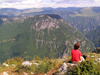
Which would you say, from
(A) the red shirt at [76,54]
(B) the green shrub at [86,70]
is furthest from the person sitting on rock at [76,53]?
(B) the green shrub at [86,70]

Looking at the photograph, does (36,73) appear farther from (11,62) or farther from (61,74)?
(11,62)

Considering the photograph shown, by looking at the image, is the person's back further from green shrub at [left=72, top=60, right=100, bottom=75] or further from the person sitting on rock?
green shrub at [left=72, top=60, right=100, bottom=75]

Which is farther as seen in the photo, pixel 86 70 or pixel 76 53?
pixel 76 53

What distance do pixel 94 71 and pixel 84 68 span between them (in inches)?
47.9

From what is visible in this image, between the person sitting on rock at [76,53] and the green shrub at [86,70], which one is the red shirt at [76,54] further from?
the green shrub at [86,70]

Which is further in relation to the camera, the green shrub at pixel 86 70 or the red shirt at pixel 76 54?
the red shirt at pixel 76 54

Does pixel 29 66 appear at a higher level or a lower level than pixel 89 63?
lower

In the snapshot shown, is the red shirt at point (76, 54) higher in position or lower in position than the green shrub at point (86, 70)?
higher

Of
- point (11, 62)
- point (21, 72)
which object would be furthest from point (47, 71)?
point (11, 62)

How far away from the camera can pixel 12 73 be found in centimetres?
1497

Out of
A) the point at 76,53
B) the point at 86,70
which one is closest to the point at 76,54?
the point at 76,53

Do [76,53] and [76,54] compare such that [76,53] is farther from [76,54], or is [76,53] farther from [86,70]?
[86,70]

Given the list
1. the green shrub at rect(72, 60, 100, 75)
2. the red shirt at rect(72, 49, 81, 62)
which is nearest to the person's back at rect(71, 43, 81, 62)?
the red shirt at rect(72, 49, 81, 62)

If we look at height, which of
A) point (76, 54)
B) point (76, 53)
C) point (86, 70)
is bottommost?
point (86, 70)
